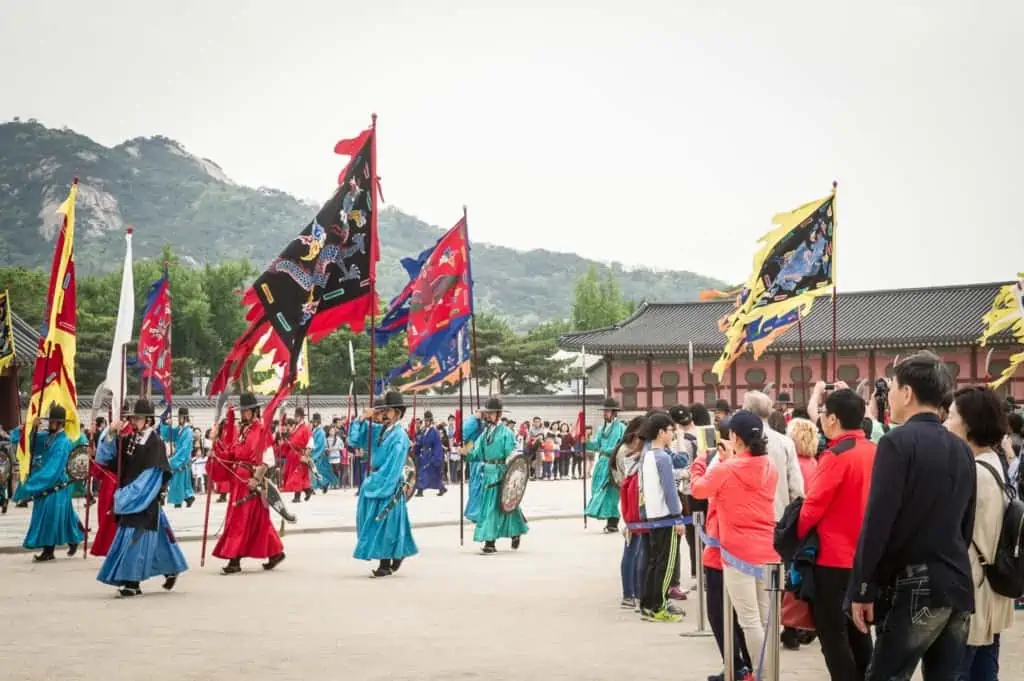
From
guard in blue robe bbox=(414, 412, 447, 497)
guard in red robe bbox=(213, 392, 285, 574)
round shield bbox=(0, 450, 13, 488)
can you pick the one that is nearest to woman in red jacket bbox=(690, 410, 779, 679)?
guard in red robe bbox=(213, 392, 285, 574)

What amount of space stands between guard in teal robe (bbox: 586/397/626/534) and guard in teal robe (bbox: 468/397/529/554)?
2.31 m

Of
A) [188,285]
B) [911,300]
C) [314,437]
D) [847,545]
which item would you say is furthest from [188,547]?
[188,285]

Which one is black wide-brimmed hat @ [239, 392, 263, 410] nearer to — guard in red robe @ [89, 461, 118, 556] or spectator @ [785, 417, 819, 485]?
guard in red robe @ [89, 461, 118, 556]

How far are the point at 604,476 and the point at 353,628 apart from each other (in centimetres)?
1023

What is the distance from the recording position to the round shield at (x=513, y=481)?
53.1 feet

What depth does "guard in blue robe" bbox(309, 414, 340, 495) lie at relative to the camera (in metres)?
33.9

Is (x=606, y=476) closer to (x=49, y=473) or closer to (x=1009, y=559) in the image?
(x=49, y=473)

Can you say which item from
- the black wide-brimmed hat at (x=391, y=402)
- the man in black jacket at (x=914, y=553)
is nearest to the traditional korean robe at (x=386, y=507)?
the black wide-brimmed hat at (x=391, y=402)

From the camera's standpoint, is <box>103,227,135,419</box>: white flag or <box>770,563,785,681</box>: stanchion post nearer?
<box>770,563,785,681</box>: stanchion post

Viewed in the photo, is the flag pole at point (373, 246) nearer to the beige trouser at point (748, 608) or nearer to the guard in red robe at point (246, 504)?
the guard in red robe at point (246, 504)

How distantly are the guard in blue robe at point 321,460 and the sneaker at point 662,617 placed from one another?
23074 mm

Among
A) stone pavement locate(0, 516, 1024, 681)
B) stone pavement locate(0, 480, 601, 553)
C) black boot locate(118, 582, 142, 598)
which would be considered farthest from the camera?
stone pavement locate(0, 480, 601, 553)

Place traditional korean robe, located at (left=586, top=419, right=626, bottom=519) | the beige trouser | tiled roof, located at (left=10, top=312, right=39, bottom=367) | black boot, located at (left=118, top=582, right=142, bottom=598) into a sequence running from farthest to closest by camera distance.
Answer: tiled roof, located at (left=10, top=312, right=39, bottom=367), traditional korean robe, located at (left=586, top=419, right=626, bottom=519), black boot, located at (left=118, top=582, right=142, bottom=598), the beige trouser

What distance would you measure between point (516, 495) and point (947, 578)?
11.6 metres
